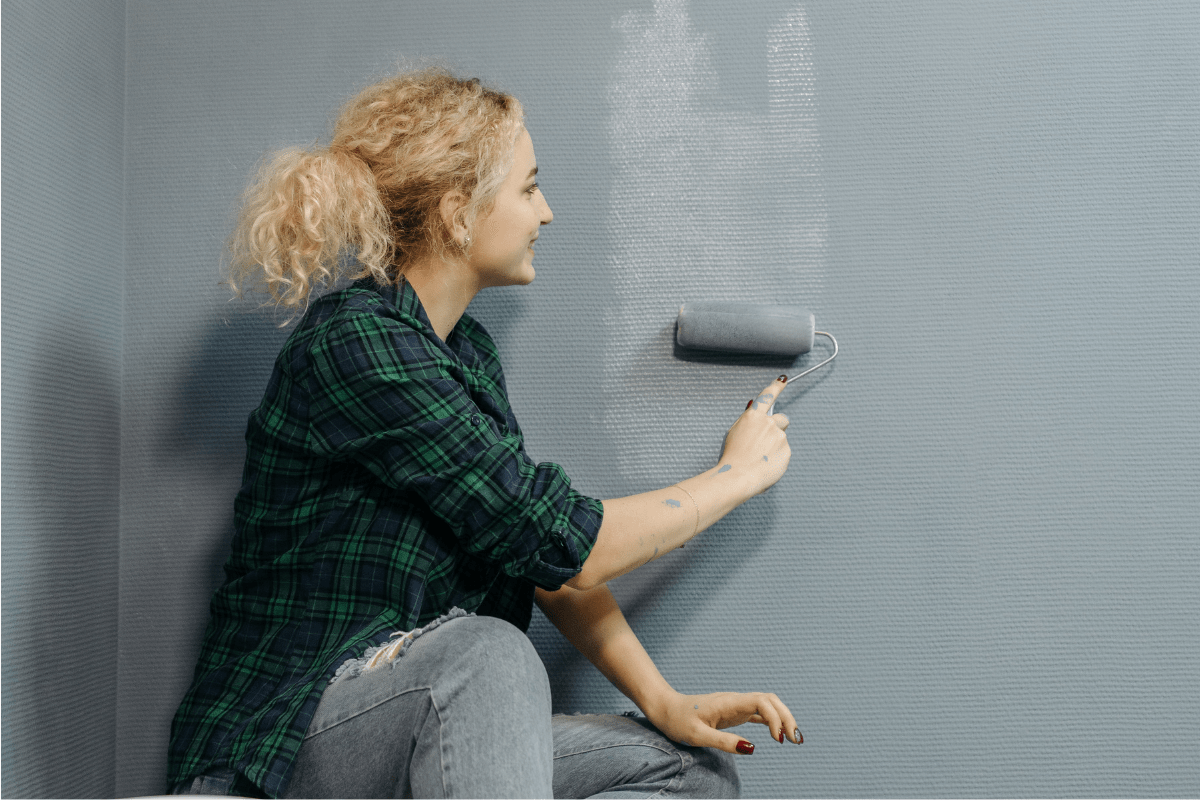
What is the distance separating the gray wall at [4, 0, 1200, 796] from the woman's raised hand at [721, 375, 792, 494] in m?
0.06

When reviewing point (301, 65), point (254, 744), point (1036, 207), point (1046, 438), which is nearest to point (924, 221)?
point (1036, 207)

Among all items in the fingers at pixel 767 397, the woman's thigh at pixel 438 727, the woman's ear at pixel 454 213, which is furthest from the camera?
the fingers at pixel 767 397

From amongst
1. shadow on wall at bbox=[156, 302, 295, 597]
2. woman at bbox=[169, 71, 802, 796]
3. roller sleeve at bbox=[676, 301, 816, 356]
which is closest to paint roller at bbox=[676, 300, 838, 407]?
roller sleeve at bbox=[676, 301, 816, 356]

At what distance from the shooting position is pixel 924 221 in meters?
1.01

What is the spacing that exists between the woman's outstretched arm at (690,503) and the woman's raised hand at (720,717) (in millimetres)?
158

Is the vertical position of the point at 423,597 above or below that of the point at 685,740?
above

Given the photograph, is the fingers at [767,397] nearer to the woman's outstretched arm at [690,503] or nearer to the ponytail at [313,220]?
the woman's outstretched arm at [690,503]

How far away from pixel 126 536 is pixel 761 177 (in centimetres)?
94

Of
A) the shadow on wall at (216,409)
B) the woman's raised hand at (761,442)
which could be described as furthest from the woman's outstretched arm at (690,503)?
the shadow on wall at (216,409)

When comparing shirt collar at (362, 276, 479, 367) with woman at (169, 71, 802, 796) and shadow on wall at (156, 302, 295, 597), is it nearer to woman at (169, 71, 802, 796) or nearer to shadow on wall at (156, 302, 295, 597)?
woman at (169, 71, 802, 796)

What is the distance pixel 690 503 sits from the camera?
0.81 metres

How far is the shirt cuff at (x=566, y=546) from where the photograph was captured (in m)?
0.71

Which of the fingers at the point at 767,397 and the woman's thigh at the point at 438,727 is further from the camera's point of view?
the fingers at the point at 767,397

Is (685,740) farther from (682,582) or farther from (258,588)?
→ (258,588)
